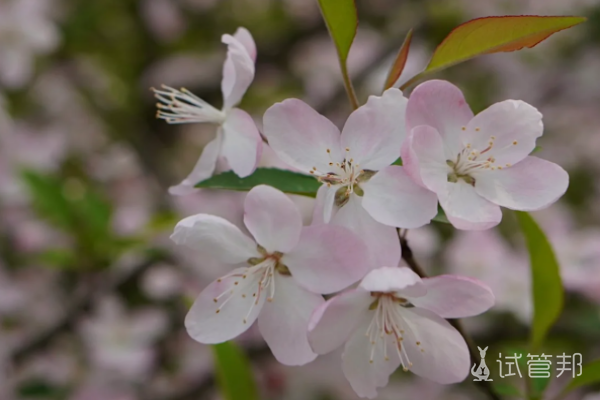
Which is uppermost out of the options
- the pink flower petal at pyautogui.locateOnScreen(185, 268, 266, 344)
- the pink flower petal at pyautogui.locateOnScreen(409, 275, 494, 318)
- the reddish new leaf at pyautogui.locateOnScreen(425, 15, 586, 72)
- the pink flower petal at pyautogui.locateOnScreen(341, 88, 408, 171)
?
the reddish new leaf at pyautogui.locateOnScreen(425, 15, 586, 72)

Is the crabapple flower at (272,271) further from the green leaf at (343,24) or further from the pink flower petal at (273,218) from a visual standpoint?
the green leaf at (343,24)

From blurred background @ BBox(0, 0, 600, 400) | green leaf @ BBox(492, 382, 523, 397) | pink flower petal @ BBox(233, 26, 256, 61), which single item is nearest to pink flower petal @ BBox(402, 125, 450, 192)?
pink flower petal @ BBox(233, 26, 256, 61)

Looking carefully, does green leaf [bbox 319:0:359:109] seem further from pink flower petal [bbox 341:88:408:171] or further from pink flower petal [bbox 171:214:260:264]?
pink flower petal [bbox 171:214:260:264]

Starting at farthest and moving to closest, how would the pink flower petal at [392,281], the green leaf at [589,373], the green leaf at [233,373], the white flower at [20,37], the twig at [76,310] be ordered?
the white flower at [20,37] < the twig at [76,310] < the green leaf at [233,373] < the green leaf at [589,373] < the pink flower petal at [392,281]

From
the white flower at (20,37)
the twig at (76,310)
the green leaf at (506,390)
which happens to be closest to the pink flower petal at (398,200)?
the green leaf at (506,390)

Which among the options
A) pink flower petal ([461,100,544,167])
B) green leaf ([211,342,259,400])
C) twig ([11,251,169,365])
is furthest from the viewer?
twig ([11,251,169,365])
